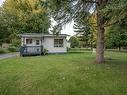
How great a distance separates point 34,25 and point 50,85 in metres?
30.3

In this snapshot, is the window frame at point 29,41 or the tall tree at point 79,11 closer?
the tall tree at point 79,11

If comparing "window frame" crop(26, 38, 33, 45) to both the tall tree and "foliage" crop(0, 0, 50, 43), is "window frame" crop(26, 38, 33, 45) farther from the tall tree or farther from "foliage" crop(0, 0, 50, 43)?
the tall tree

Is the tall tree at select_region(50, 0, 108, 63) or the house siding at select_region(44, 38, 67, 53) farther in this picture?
the house siding at select_region(44, 38, 67, 53)

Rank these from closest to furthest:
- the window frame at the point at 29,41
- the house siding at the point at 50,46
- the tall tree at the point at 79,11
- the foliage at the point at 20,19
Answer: the tall tree at the point at 79,11 < the house siding at the point at 50,46 < the window frame at the point at 29,41 < the foliage at the point at 20,19

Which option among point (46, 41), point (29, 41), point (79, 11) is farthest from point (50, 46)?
point (79, 11)

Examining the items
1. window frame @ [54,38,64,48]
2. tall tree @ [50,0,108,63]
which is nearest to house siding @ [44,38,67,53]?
window frame @ [54,38,64,48]

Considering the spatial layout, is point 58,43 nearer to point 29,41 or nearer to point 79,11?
point 29,41

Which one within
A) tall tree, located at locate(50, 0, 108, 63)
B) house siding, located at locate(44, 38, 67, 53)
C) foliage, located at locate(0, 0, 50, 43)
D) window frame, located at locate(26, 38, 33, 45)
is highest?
foliage, located at locate(0, 0, 50, 43)

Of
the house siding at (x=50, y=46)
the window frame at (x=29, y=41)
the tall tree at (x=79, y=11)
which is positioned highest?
the tall tree at (x=79, y=11)

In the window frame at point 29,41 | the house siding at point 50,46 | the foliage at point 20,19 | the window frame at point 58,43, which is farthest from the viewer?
the foliage at point 20,19

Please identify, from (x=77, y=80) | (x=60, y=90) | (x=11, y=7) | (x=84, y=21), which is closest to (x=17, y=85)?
(x=60, y=90)

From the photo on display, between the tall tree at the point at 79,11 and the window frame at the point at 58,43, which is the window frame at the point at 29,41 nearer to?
the window frame at the point at 58,43

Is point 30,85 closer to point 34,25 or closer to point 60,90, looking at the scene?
point 60,90

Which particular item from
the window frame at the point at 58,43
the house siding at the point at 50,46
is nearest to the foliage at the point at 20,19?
the window frame at the point at 58,43
